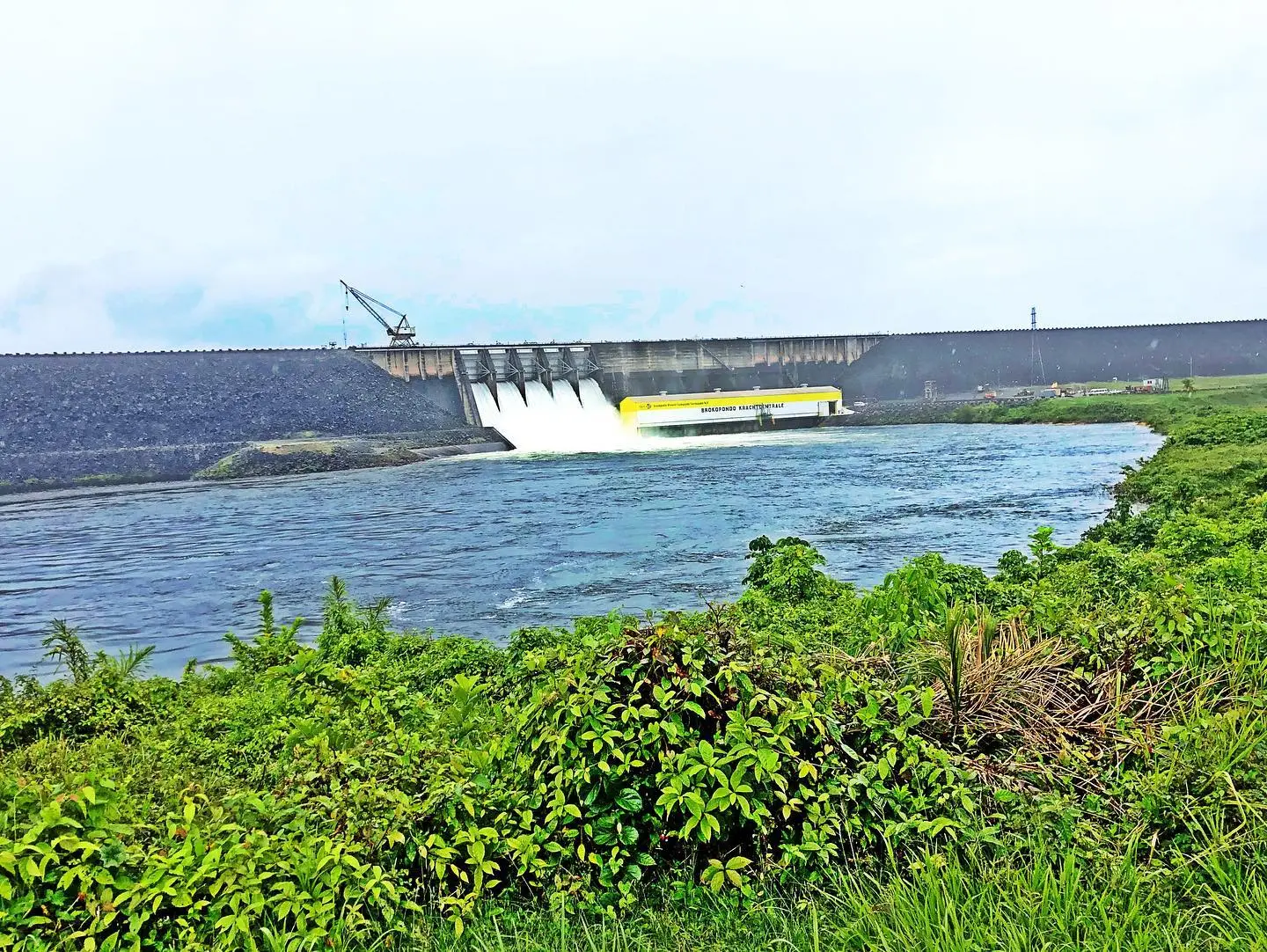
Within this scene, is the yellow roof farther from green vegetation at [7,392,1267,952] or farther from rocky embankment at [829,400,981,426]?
green vegetation at [7,392,1267,952]

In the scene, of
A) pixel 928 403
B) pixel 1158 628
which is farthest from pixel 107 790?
pixel 928 403

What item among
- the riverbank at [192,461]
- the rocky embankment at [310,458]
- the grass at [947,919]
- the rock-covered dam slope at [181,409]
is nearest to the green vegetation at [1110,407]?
the rock-covered dam slope at [181,409]

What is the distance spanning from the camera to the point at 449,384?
50844 millimetres

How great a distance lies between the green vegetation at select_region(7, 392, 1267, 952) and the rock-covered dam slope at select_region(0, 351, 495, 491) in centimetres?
3885

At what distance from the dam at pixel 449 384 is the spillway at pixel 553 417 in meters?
0.10

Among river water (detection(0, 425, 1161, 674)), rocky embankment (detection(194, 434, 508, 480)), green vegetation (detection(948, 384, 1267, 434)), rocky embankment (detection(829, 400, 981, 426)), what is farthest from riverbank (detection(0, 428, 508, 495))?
green vegetation (detection(948, 384, 1267, 434))

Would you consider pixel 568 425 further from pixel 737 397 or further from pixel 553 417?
pixel 737 397

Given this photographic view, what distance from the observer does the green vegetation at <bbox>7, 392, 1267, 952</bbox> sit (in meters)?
2.69

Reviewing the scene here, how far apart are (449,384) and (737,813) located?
4939cm

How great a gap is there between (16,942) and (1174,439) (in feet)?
97.9

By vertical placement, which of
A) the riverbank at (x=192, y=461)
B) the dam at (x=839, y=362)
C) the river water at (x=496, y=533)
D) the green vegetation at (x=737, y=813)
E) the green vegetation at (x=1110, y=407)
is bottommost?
the river water at (x=496, y=533)

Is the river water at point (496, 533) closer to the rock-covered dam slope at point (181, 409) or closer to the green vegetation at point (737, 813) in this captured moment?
the rock-covered dam slope at point (181, 409)

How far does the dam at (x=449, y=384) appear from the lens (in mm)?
39250

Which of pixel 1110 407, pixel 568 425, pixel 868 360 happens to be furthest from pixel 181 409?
pixel 1110 407
